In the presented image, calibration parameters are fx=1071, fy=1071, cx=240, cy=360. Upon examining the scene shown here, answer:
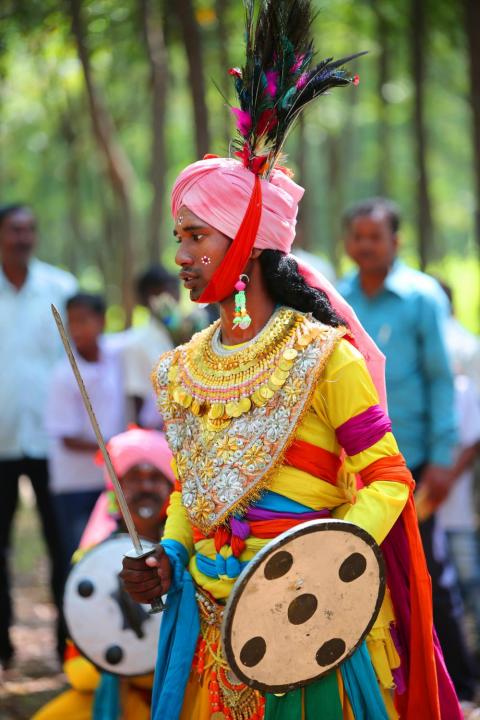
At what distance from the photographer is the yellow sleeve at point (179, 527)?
3.45 metres

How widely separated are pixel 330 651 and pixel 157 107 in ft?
27.6

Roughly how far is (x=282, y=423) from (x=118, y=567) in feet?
5.73

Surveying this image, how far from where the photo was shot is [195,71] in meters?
8.82

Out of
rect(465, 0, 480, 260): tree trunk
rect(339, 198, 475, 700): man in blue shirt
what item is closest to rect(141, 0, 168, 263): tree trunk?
rect(465, 0, 480, 260): tree trunk

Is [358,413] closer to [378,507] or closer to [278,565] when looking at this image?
[378,507]

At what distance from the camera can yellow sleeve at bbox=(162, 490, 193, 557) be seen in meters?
3.45

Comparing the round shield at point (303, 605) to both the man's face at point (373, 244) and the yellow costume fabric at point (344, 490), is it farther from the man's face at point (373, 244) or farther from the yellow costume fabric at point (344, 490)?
the man's face at point (373, 244)

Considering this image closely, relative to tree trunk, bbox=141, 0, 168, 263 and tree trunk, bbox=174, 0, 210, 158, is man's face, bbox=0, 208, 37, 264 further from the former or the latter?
tree trunk, bbox=141, 0, 168, 263

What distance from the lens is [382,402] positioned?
3.29 m

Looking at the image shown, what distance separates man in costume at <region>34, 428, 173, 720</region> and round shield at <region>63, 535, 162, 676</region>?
15 centimetres

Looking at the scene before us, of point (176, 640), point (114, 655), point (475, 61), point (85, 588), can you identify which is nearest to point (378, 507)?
point (176, 640)

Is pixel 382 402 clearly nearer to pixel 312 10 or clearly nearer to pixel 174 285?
pixel 312 10

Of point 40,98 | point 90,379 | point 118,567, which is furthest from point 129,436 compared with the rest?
point 40,98

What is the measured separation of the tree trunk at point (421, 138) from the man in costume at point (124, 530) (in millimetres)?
6931
